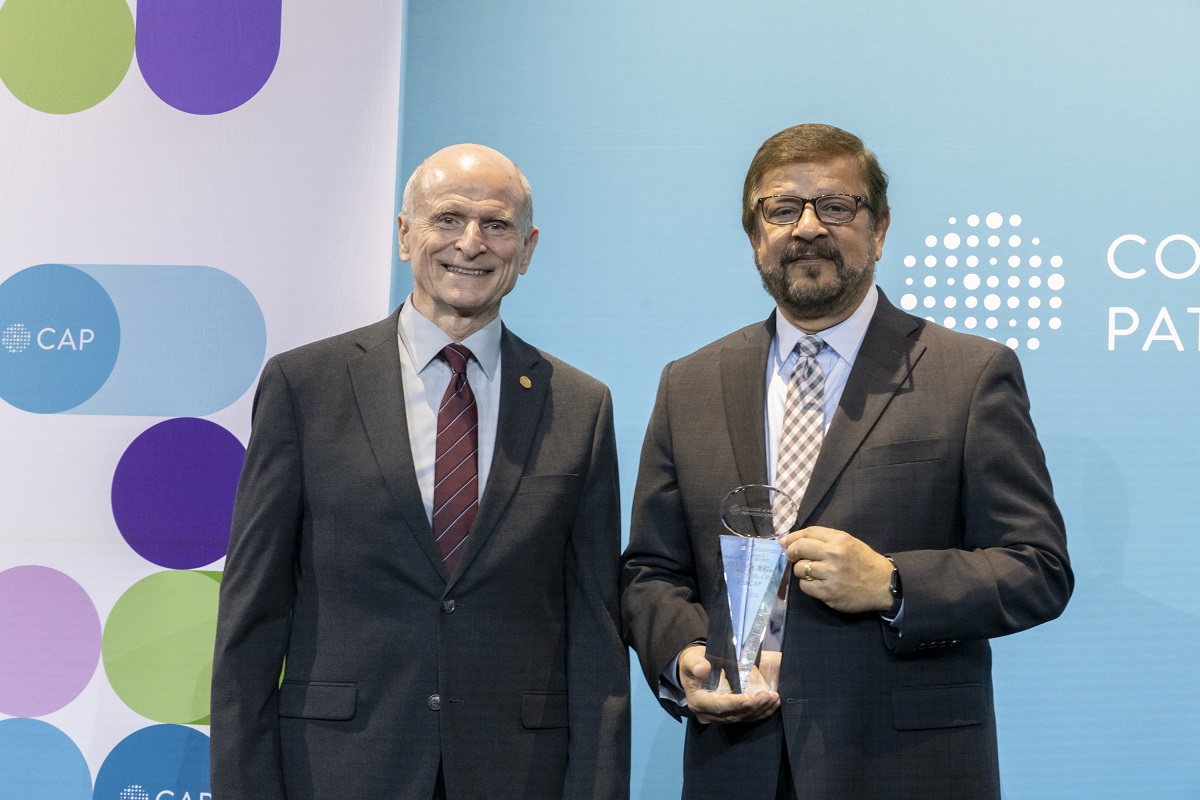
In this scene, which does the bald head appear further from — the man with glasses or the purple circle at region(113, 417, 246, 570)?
the purple circle at region(113, 417, 246, 570)

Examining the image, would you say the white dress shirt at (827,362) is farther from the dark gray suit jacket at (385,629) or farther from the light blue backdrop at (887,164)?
the light blue backdrop at (887,164)

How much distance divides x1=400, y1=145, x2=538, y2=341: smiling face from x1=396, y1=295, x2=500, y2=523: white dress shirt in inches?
1.2

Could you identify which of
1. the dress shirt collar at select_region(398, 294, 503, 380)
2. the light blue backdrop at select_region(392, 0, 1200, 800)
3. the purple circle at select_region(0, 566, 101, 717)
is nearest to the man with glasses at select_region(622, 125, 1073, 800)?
the dress shirt collar at select_region(398, 294, 503, 380)

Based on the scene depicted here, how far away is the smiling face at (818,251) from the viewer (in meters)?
2.13

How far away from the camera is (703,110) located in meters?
3.12

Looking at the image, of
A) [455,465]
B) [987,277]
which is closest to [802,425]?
[455,465]

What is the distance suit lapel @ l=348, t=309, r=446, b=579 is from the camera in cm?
193

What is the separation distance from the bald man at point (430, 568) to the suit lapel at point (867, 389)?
0.42 meters

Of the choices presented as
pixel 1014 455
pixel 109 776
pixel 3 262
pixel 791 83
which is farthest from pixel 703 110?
pixel 109 776

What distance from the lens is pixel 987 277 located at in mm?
3080

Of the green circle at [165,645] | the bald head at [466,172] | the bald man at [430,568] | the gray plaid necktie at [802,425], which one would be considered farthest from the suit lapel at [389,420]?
the green circle at [165,645]

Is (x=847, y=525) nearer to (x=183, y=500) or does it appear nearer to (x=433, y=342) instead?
(x=433, y=342)

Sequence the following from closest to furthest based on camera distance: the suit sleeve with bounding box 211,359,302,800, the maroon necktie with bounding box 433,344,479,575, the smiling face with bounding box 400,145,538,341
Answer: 1. the suit sleeve with bounding box 211,359,302,800
2. the maroon necktie with bounding box 433,344,479,575
3. the smiling face with bounding box 400,145,538,341

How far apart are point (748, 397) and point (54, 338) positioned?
1.94 metres
